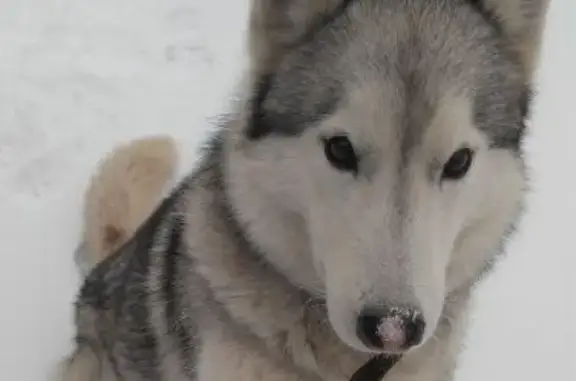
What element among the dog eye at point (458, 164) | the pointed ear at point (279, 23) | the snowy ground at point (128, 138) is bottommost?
the snowy ground at point (128, 138)

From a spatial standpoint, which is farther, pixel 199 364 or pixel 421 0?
pixel 199 364

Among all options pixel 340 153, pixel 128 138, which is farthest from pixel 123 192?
pixel 340 153

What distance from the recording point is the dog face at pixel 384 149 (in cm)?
159

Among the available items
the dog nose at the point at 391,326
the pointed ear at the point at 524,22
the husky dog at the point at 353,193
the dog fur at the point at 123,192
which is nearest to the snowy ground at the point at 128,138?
the dog fur at the point at 123,192

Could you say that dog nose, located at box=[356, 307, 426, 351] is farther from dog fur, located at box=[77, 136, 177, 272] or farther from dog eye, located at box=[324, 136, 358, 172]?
dog fur, located at box=[77, 136, 177, 272]

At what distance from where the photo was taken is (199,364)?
6.48ft

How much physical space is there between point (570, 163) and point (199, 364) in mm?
1901

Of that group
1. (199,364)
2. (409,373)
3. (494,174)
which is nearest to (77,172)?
(199,364)

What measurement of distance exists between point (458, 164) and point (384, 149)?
0.46ft

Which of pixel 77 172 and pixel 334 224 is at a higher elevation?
pixel 334 224

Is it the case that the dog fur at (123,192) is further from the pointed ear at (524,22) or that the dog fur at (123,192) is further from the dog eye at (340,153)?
the pointed ear at (524,22)

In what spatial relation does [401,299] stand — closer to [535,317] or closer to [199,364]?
[199,364]

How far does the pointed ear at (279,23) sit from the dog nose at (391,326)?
0.50 metres

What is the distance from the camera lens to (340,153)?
163 centimetres
